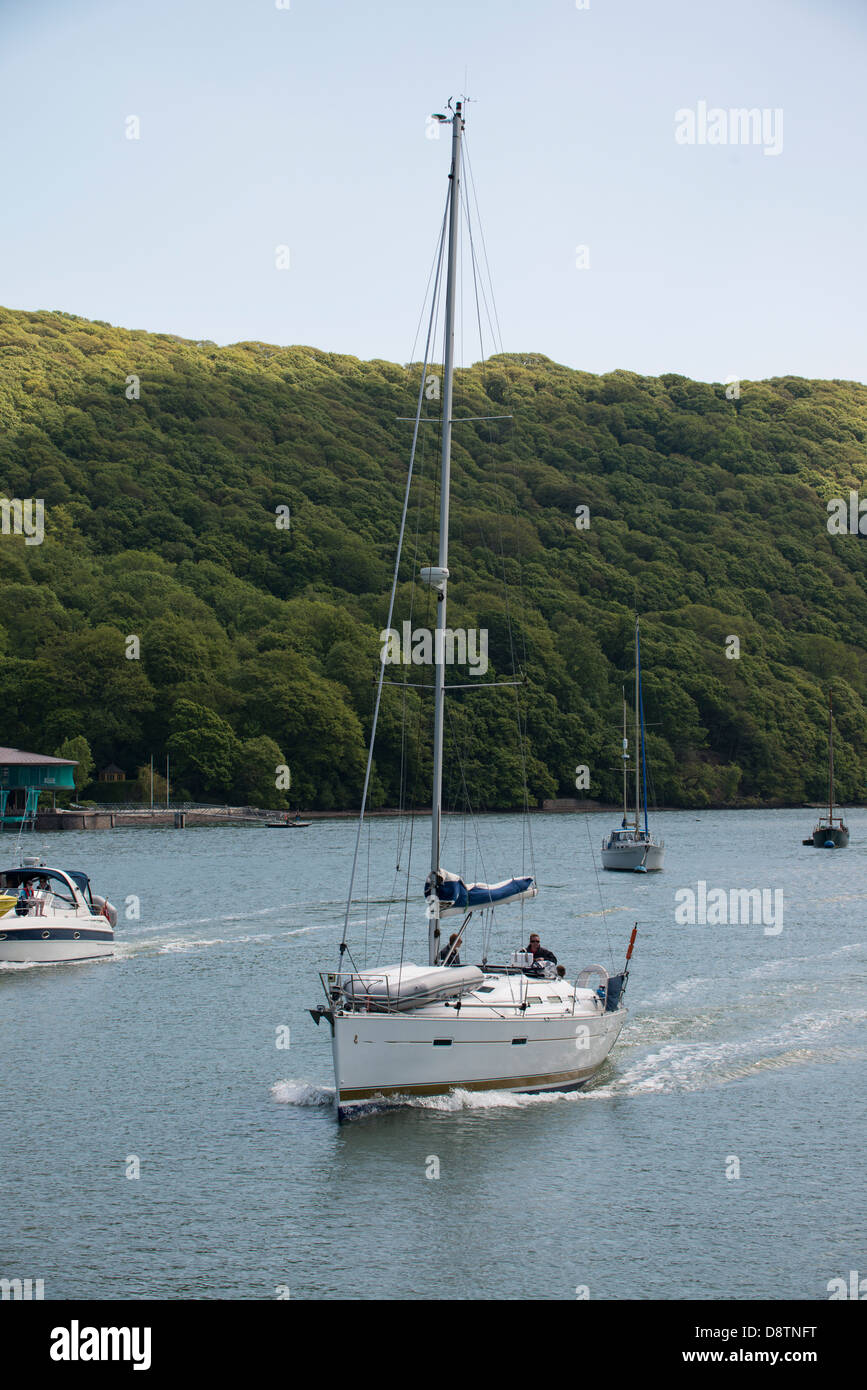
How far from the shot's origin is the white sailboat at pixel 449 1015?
1050 inches

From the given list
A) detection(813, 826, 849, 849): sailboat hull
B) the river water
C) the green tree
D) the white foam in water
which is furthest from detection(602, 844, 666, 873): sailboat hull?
the green tree

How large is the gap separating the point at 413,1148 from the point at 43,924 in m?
27.0

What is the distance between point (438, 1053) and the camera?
27.0 meters

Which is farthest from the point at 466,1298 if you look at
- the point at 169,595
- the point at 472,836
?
the point at 169,595

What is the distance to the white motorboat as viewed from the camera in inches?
1929

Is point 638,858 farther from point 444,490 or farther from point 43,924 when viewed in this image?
point 444,490

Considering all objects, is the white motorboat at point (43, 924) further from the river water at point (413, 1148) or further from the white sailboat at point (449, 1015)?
the white sailboat at point (449, 1015)

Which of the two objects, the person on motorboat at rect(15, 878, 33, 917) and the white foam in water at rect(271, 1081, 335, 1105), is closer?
the white foam in water at rect(271, 1081, 335, 1105)

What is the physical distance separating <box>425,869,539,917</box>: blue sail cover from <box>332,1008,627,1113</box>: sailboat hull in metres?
2.49

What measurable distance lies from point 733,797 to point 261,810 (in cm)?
7013

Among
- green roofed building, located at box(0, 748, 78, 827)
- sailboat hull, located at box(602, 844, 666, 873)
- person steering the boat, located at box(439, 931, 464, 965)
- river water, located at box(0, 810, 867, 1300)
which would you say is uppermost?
green roofed building, located at box(0, 748, 78, 827)

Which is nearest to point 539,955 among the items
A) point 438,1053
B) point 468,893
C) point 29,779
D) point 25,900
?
point 468,893

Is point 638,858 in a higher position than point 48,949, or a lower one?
higher

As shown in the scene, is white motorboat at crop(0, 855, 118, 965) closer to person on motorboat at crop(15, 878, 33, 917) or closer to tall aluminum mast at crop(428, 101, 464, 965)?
person on motorboat at crop(15, 878, 33, 917)
